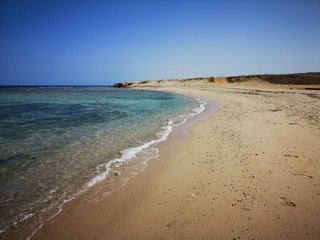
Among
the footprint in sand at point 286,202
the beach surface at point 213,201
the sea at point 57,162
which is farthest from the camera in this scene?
the sea at point 57,162

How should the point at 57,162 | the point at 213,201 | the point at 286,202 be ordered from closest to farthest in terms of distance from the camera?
1. the point at 286,202
2. the point at 213,201
3. the point at 57,162

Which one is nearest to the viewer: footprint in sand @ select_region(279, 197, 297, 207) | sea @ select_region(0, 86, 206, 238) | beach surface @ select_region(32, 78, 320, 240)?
beach surface @ select_region(32, 78, 320, 240)

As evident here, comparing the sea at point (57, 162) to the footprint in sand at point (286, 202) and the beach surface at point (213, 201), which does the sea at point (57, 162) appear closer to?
the beach surface at point (213, 201)

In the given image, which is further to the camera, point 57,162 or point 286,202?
point 57,162

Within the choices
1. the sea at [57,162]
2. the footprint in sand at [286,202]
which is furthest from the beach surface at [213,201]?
the sea at [57,162]

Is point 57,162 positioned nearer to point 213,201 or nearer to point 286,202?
point 213,201

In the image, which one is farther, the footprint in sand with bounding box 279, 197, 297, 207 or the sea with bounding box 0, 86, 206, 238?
the sea with bounding box 0, 86, 206, 238

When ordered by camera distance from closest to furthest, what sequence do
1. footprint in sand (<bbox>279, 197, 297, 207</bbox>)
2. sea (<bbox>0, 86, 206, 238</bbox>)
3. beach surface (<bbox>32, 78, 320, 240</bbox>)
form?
1. beach surface (<bbox>32, 78, 320, 240</bbox>)
2. footprint in sand (<bbox>279, 197, 297, 207</bbox>)
3. sea (<bbox>0, 86, 206, 238</bbox>)

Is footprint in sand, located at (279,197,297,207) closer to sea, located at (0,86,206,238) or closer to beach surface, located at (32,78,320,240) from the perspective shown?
beach surface, located at (32,78,320,240)

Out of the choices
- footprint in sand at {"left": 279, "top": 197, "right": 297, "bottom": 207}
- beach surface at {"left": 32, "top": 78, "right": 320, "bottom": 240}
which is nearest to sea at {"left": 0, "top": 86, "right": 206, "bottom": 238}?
beach surface at {"left": 32, "top": 78, "right": 320, "bottom": 240}

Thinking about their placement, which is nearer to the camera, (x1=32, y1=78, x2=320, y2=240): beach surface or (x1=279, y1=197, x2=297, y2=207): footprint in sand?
(x1=32, y1=78, x2=320, y2=240): beach surface

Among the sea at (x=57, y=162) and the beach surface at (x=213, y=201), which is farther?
the sea at (x=57, y=162)

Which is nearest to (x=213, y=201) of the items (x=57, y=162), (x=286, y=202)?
(x=286, y=202)

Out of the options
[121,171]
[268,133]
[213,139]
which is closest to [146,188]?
[121,171]
